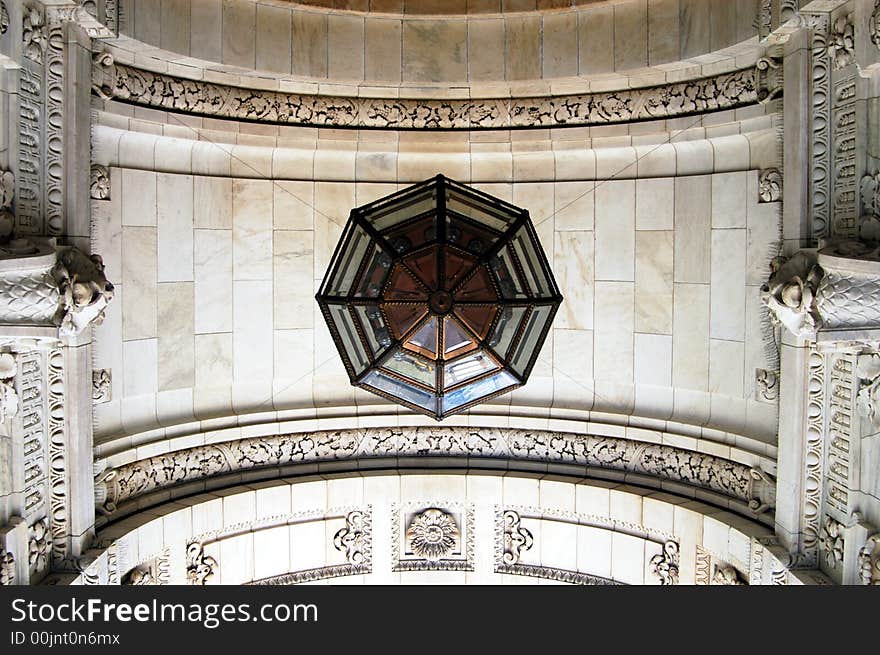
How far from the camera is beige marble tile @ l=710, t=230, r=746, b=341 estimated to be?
832 cm

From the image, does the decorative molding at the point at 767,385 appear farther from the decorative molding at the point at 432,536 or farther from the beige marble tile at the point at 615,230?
the decorative molding at the point at 432,536

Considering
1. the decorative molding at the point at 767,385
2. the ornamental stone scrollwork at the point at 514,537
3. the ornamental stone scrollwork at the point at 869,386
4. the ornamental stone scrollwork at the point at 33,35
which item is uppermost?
the ornamental stone scrollwork at the point at 33,35

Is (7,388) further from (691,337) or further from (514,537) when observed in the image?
(691,337)

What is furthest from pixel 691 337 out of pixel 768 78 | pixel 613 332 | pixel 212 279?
pixel 212 279

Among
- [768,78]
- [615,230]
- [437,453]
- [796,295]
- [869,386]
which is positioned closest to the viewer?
[796,295]

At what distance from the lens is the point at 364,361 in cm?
586

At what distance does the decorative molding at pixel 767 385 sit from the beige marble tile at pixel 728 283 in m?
0.57

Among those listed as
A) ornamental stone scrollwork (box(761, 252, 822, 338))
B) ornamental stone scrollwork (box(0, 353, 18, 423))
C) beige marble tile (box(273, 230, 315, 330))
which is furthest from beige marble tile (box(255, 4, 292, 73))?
ornamental stone scrollwork (box(761, 252, 822, 338))

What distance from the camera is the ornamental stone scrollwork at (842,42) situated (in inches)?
253

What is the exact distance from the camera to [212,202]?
880 cm

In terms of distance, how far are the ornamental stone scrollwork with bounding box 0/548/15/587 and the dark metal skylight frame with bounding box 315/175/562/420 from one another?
3789 mm

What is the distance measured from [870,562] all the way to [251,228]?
7.84m

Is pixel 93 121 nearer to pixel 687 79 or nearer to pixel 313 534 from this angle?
pixel 313 534

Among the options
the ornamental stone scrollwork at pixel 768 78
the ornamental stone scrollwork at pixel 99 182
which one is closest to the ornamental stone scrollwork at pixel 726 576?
the ornamental stone scrollwork at pixel 768 78
